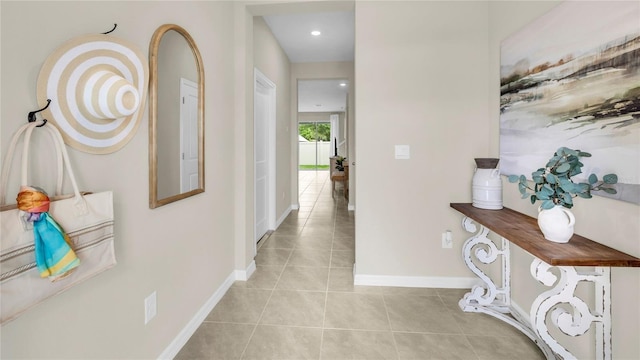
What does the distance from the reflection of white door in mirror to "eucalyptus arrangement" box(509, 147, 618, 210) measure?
192 centimetres

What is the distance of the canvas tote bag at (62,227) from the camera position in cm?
82

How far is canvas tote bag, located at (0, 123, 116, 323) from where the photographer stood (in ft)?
2.69

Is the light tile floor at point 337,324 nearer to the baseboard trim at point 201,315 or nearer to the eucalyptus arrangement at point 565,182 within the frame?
the baseboard trim at point 201,315

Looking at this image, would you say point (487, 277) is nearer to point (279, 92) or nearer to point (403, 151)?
point (403, 151)

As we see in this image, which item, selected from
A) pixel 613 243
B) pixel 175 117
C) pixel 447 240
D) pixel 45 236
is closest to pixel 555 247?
pixel 613 243

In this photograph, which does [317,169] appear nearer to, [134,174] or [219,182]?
[219,182]

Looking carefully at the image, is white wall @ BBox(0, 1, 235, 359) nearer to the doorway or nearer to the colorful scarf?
the colorful scarf

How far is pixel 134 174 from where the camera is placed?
1.40m

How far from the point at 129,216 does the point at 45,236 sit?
1.64ft

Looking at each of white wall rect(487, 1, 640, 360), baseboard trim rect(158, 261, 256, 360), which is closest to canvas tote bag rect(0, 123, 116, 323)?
baseboard trim rect(158, 261, 256, 360)

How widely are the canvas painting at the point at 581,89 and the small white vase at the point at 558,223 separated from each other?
0.20 metres

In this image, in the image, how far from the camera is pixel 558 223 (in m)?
1.41

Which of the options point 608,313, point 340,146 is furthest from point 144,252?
point 340,146

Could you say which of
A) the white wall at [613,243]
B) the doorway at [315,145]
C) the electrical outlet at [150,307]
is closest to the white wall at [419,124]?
the white wall at [613,243]
